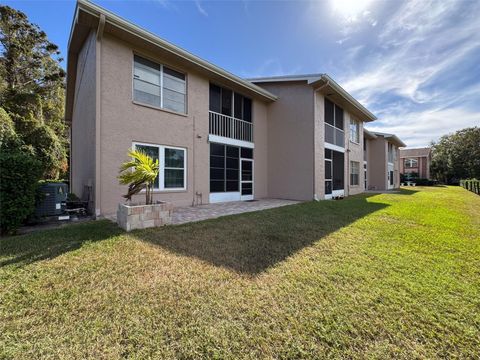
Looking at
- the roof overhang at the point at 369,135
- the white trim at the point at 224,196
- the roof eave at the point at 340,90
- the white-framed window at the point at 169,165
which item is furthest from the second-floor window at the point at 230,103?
the roof overhang at the point at 369,135

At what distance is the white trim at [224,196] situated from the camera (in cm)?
1093

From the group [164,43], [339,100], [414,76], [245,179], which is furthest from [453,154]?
[164,43]

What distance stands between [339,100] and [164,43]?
36.8 feet

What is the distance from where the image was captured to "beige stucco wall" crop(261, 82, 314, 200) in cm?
1245

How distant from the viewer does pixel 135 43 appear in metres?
8.12

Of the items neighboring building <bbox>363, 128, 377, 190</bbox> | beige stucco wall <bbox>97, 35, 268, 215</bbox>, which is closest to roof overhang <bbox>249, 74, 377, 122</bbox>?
beige stucco wall <bbox>97, 35, 268, 215</bbox>

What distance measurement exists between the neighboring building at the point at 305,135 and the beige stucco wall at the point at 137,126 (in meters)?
4.65

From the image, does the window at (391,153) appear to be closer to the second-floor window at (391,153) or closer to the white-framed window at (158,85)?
the second-floor window at (391,153)

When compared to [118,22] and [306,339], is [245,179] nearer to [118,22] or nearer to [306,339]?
[118,22]

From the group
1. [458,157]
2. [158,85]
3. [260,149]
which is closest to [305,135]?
[260,149]

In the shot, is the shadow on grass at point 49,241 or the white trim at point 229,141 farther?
the white trim at point 229,141

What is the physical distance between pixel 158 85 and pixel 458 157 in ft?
172

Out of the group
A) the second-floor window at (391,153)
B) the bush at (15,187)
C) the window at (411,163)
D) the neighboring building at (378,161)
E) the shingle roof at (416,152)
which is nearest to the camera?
the bush at (15,187)

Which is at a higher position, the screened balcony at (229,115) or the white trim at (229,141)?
the screened balcony at (229,115)
